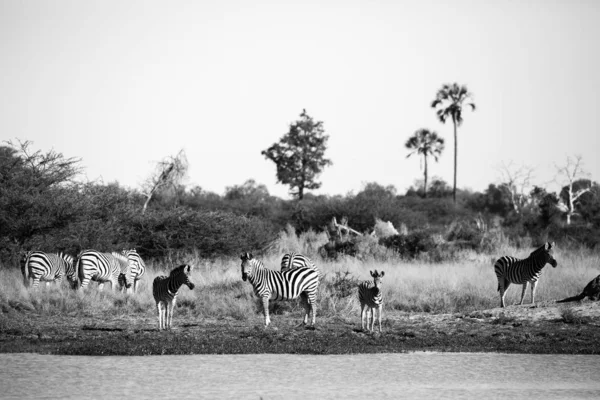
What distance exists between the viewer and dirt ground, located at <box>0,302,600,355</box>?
1422 cm

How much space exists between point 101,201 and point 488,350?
21.3 meters

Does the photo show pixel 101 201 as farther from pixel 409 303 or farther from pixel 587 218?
pixel 587 218

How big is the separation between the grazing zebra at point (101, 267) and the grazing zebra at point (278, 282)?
7007mm

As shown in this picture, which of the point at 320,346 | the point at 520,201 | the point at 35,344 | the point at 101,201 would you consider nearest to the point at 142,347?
the point at 35,344

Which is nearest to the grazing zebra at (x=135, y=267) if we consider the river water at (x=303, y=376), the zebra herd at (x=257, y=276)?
the zebra herd at (x=257, y=276)

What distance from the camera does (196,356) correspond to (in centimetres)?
1362

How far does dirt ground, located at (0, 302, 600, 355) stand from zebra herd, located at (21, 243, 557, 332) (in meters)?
0.65

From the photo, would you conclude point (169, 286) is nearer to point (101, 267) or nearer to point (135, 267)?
point (101, 267)

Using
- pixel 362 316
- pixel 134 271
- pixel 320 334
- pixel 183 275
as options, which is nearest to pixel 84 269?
pixel 134 271

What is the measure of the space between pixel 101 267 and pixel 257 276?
288 inches

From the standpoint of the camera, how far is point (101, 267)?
73.6 ft

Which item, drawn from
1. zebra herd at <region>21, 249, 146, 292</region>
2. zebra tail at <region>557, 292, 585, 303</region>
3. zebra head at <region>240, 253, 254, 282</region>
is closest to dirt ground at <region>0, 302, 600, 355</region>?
zebra tail at <region>557, 292, 585, 303</region>

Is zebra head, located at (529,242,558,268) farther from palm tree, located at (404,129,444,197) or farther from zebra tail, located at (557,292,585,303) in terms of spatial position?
palm tree, located at (404,129,444,197)

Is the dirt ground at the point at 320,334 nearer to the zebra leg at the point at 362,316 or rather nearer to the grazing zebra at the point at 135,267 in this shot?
the zebra leg at the point at 362,316
